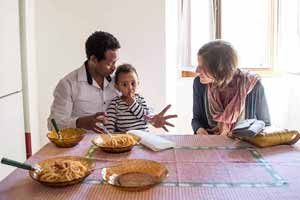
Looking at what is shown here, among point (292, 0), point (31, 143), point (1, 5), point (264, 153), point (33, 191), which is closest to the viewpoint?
point (33, 191)

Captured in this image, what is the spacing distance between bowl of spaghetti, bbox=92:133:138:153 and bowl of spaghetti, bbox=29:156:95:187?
181 mm

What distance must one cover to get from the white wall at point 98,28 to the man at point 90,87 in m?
0.66

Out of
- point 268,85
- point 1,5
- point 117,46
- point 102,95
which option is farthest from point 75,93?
point 268,85

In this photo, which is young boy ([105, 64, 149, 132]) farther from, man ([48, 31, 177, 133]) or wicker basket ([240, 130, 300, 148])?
wicker basket ([240, 130, 300, 148])

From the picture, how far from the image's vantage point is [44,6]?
263 cm

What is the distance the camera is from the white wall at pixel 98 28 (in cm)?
262

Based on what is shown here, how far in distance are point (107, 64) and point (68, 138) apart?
58 cm

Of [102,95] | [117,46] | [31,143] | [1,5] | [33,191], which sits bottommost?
[31,143]

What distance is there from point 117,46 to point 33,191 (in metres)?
1.10

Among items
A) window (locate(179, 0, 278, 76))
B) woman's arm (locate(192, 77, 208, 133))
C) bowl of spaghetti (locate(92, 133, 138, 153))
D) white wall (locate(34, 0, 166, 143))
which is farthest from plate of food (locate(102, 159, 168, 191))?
window (locate(179, 0, 278, 76))

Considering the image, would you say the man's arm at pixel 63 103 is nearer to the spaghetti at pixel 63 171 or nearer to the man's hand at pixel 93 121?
the man's hand at pixel 93 121

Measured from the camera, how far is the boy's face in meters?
1.93

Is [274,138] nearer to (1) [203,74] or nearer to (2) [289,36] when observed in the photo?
(1) [203,74]

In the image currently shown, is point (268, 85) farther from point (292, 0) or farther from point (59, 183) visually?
point (59, 183)
